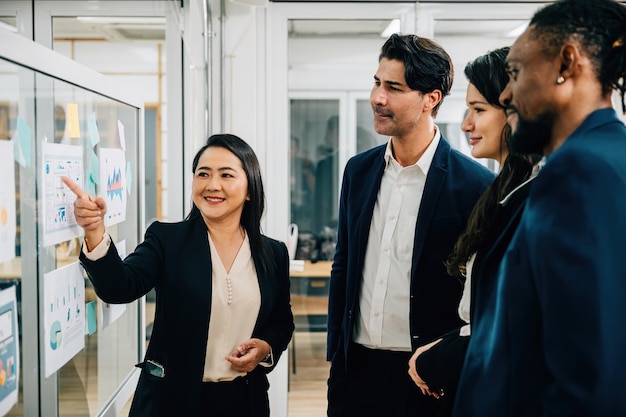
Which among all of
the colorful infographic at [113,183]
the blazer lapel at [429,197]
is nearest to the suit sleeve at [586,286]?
the blazer lapel at [429,197]

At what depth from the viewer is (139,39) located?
5.41 meters

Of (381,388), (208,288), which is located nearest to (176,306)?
(208,288)

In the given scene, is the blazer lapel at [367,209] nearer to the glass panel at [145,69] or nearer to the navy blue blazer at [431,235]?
the navy blue blazer at [431,235]

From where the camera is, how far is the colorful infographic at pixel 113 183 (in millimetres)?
1569

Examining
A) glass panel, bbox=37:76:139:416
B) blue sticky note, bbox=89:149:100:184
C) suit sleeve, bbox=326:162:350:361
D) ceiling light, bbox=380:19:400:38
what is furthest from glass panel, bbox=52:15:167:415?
blue sticky note, bbox=89:149:100:184

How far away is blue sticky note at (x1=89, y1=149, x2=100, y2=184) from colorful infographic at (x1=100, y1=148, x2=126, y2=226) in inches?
1.2

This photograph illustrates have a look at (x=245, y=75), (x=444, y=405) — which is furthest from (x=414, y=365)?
(x=245, y=75)

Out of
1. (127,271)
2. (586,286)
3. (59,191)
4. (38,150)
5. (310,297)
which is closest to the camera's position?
(586,286)

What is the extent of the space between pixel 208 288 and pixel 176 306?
0.09 m

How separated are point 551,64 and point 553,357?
17.4 inches

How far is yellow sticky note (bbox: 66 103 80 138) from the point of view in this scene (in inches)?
51.6

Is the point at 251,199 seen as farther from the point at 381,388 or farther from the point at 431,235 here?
the point at 381,388

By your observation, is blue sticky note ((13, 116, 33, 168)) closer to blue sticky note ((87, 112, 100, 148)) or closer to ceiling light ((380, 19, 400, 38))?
blue sticky note ((87, 112, 100, 148))

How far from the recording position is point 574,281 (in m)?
0.80
